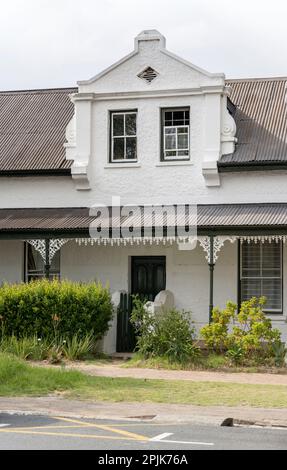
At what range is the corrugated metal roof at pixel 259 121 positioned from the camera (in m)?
20.8

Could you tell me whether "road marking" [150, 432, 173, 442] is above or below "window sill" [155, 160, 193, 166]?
below

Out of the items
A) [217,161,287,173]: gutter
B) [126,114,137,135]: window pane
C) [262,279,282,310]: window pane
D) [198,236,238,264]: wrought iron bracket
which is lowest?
[262,279,282,310]: window pane

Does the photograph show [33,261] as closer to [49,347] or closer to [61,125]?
[61,125]

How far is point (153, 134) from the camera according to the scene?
71.1ft

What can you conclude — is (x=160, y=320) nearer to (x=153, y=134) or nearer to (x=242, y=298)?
(x=242, y=298)

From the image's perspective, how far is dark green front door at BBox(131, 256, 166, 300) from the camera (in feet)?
71.0

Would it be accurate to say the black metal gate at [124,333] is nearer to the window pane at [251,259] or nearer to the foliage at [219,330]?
the foliage at [219,330]

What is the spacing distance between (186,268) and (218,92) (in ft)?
14.9

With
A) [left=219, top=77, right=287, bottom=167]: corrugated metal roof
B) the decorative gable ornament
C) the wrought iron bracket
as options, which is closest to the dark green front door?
the wrought iron bracket

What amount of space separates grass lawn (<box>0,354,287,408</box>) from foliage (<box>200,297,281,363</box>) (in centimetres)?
279

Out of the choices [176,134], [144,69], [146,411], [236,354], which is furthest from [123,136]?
[146,411]

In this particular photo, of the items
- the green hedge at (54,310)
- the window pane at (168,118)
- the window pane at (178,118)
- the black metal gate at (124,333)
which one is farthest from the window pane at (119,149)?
the green hedge at (54,310)

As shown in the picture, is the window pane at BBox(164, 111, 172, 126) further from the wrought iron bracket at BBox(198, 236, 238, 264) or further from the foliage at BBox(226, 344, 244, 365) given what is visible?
the foliage at BBox(226, 344, 244, 365)
